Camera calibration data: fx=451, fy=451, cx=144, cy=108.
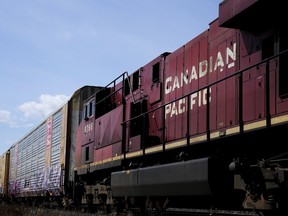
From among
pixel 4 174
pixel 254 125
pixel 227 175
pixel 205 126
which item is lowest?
pixel 4 174

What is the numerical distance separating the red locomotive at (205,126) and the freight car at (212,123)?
2cm

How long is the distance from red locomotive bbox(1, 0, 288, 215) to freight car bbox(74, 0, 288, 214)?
2cm

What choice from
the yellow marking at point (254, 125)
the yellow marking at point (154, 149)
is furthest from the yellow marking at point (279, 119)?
the yellow marking at point (154, 149)

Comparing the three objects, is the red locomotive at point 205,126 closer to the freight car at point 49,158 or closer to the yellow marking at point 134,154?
the yellow marking at point 134,154

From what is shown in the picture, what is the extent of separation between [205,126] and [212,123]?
0.23 m

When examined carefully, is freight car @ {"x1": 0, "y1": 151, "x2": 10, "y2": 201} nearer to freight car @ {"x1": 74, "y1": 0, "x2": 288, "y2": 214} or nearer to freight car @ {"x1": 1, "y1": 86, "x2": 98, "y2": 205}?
freight car @ {"x1": 1, "y1": 86, "x2": 98, "y2": 205}

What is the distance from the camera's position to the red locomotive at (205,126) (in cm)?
609

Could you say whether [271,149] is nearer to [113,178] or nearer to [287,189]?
[287,189]

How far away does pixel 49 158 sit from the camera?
1991 centimetres

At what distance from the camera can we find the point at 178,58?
385 inches

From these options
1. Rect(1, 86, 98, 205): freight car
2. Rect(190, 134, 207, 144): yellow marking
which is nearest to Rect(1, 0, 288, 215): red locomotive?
Rect(190, 134, 207, 144): yellow marking

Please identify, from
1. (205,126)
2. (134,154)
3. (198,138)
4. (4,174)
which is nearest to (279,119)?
(198,138)

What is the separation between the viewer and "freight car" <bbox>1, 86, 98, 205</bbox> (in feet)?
55.1

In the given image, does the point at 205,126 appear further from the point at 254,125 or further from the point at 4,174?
the point at 4,174
